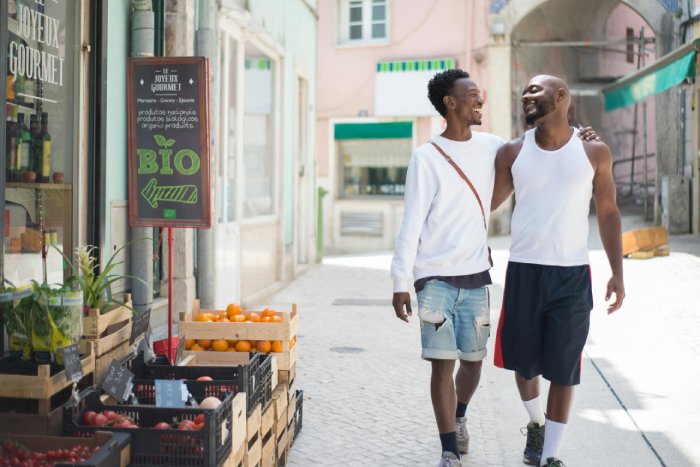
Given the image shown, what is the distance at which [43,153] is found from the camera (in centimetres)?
543

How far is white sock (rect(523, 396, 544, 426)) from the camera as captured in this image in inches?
167

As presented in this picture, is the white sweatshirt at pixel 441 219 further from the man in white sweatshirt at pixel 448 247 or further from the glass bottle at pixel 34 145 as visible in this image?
the glass bottle at pixel 34 145

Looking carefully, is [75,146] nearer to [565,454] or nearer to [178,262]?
[178,262]

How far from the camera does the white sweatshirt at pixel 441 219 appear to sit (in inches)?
154

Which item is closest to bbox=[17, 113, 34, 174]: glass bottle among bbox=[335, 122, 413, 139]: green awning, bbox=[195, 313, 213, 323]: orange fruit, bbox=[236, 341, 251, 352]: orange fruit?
bbox=[195, 313, 213, 323]: orange fruit

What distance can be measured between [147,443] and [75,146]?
3453 mm

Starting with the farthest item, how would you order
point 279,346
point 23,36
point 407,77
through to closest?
point 407,77 < point 23,36 < point 279,346

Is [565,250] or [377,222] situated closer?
[565,250]

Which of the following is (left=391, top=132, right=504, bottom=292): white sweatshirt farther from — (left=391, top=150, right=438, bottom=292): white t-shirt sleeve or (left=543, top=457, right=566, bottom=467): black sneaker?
(left=543, top=457, right=566, bottom=467): black sneaker

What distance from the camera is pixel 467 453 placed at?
4488 millimetres

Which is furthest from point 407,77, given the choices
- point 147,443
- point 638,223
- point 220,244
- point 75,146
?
point 147,443

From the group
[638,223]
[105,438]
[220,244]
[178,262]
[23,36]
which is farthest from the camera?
[638,223]

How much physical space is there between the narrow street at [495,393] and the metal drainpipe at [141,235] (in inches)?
51.0

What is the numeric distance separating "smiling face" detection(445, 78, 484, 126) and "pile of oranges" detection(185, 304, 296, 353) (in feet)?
4.79
